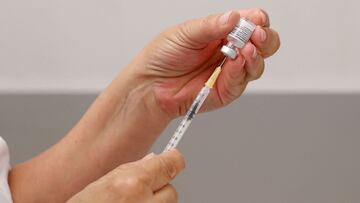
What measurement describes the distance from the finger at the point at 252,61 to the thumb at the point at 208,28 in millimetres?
35

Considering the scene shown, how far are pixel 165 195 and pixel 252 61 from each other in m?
0.23

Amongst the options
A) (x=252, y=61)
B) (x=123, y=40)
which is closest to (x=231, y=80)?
(x=252, y=61)

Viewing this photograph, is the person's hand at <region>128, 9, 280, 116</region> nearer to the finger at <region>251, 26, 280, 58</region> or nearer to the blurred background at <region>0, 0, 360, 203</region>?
the finger at <region>251, 26, 280, 58</region>

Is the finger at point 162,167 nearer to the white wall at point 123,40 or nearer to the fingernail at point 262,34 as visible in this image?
the fingernail at point 262,34

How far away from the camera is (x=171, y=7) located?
43.6 inches

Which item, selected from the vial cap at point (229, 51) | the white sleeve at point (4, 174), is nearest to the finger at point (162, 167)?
the vial cap at point (229, 51)

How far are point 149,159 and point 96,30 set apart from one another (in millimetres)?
578

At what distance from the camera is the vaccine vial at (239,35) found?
69cm

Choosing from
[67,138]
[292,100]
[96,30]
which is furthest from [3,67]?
[292,100]

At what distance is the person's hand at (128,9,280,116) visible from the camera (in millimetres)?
711

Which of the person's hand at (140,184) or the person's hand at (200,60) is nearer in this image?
the person's hand at (140,184)

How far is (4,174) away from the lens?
0.85 metres

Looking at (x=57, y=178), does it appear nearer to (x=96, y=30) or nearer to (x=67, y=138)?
(x=67, y=138)

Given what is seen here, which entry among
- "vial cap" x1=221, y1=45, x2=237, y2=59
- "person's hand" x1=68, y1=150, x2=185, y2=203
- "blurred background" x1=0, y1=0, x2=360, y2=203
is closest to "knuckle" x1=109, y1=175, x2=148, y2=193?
"person's hand" x1=68, y1=150, x2=185, y2=203
